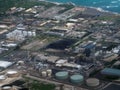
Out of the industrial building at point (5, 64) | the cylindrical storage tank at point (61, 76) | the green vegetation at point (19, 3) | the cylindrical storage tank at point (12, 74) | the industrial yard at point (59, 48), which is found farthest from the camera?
the green vegetation at point (19, 3)

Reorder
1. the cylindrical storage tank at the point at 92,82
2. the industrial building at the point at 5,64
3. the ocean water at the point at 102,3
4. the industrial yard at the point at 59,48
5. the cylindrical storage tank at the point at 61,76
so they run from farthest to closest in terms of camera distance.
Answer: the ocean water at the point at 102,3
the industrial building at the point at 5,64
the cylindrical storage tank at the point at 61,76
the industrial yard at the point at 59,48
the cylindrical storage tank at the point at 92,82

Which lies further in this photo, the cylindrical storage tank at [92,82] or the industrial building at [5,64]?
the industrial building at [5,64]

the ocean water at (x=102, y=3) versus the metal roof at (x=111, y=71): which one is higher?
the ocean water at (x=102, y=3)

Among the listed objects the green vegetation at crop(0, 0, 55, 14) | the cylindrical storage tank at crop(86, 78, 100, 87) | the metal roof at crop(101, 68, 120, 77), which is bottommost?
the cylindrical storage tank at crop(86, 78, 100, 87)

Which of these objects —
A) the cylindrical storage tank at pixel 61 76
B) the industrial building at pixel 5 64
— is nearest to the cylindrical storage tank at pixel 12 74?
the industrial building at pixel 5 64

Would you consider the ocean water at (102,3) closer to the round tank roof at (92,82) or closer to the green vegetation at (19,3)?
the green vegetation at (19,3)

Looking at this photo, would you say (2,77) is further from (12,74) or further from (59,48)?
(59,48)

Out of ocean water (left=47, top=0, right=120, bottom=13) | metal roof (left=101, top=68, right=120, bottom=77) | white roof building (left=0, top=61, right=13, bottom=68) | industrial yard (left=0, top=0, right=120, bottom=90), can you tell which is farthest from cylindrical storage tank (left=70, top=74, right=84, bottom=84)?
ocean water (left=47, top=0, right=120, bottom=13)

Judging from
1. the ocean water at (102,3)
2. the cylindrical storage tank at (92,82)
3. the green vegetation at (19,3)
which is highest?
the green vegetation at (19,3)

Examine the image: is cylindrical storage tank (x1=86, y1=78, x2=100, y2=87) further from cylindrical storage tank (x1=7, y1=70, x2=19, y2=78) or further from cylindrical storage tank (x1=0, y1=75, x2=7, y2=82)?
cylindrical storage tank (x1=0, y1=75, x2=7, y2=82)
